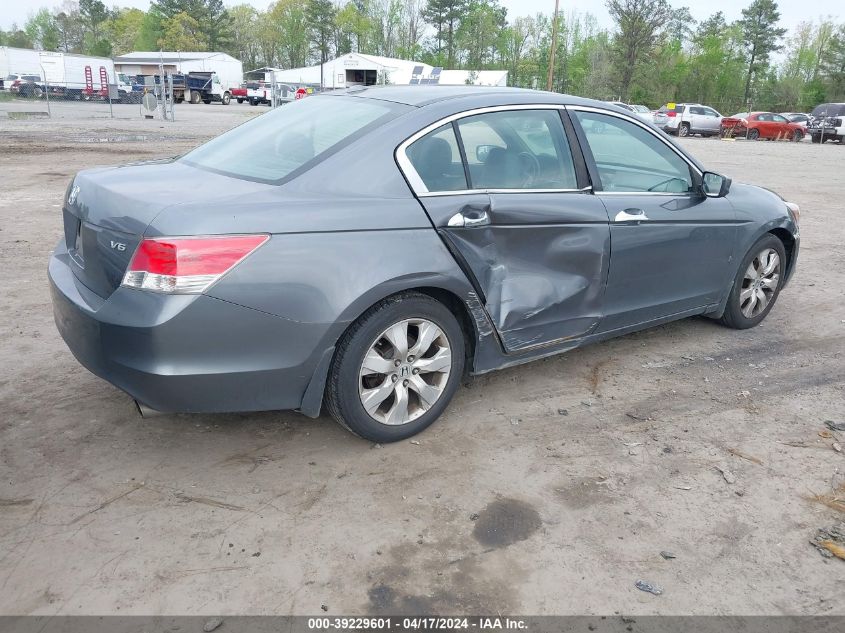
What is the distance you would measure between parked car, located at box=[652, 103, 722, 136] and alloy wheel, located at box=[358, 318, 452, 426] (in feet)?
114

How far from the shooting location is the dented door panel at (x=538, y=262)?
3.53 m

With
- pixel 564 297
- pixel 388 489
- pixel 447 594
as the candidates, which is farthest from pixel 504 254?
pixel 447 594

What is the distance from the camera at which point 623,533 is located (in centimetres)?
288

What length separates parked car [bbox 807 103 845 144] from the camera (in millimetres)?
32938

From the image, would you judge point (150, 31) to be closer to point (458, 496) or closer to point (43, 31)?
point (43, 31)

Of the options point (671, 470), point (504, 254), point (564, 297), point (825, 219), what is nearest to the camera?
point (671, 470)

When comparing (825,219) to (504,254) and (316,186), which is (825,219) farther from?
(316,186)

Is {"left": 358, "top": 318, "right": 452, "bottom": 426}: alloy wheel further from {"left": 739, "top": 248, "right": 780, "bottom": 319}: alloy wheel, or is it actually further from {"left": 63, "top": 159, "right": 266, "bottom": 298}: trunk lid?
{"left": 739, "top": 248, "right": 780, "bottom": 319}: alloy wheel

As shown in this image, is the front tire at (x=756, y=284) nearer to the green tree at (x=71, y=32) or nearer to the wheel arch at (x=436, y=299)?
the wheel arch at (x=436, y=299)

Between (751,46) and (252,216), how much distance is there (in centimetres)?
7804

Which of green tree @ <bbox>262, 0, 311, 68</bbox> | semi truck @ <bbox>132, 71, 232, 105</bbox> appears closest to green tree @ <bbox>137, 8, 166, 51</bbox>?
green tree @ <bbox>262, 0, 311, 68</bbox>

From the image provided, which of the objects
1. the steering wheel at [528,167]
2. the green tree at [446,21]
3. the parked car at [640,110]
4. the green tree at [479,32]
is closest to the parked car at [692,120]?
the parked car at [640,110]

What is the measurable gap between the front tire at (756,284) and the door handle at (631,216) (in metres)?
1.28

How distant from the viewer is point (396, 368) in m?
3.38
